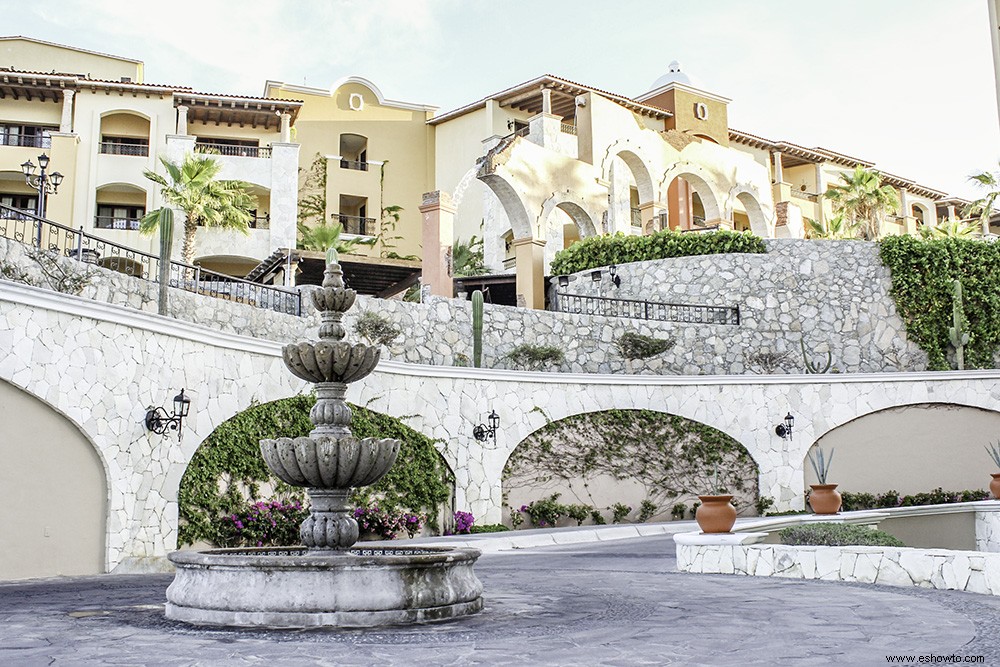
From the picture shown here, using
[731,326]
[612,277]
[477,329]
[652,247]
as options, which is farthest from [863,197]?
[477,329]

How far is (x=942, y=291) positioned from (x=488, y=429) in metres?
14.9

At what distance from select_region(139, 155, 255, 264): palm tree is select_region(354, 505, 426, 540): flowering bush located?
18.0 m

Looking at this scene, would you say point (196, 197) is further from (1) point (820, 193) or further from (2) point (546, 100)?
(1) point (820, 193)

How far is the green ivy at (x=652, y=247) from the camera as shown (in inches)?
1123

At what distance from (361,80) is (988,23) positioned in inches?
1332

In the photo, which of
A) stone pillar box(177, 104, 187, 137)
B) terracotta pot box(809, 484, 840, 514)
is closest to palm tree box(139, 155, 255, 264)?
stone pillar box(177, 104, 187, 137)

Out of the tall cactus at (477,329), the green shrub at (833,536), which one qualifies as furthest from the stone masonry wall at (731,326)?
the green shrub at (833,536)

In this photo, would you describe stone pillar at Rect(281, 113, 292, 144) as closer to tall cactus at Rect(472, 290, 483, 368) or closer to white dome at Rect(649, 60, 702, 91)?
white dome at Rect(649, 60, 702, 91)

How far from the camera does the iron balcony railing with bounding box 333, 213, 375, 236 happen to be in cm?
4231

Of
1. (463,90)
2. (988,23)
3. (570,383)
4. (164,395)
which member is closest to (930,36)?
(988,23)

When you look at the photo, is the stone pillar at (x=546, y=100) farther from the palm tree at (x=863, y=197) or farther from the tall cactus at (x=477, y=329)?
the tall cactus at (x=477, y=329)

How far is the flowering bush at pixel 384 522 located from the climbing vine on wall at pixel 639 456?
9.26 feet

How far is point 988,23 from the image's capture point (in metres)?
13.6

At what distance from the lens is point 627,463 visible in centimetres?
2219
